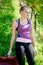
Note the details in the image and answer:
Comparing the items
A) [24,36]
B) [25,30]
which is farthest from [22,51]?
[25,30]

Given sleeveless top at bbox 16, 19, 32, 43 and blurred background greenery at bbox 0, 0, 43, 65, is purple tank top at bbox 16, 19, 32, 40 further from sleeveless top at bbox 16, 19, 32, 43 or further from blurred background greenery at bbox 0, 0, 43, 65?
blurred background greenery at bbox 0, 0, 43, 65

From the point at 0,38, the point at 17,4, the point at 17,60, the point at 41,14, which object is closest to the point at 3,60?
the point at 17,60

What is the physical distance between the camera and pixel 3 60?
4598 millimetres

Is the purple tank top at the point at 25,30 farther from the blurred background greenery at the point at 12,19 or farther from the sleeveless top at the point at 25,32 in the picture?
Result: the blurred background greenery at the point at 12,19

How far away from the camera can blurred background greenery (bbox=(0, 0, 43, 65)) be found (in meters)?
5.81

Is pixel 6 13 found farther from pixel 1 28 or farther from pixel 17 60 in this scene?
pixel 17 60

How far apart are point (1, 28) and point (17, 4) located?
1.22 meters

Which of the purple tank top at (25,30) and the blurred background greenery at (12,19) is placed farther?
the blurred background greenery at (12,19)

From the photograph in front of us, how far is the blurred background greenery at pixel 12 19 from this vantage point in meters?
5.81

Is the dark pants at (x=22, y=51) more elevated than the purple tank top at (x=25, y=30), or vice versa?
the purple tank top at (x=25, y=30)

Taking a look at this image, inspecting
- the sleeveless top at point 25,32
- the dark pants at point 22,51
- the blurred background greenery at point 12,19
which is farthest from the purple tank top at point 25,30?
the blurred background greenery at point 12,19

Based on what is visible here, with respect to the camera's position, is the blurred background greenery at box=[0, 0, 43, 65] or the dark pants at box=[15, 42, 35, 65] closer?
the dark pants at box=[15, 42, 35, 65]

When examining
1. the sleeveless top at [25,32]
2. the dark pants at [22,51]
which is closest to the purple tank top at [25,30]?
the sleeveless top at [25,32]

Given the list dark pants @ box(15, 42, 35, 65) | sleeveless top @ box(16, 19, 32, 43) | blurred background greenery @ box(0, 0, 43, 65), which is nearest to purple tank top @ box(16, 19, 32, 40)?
sleeveless top @ box(16, 19, 32, 43)
